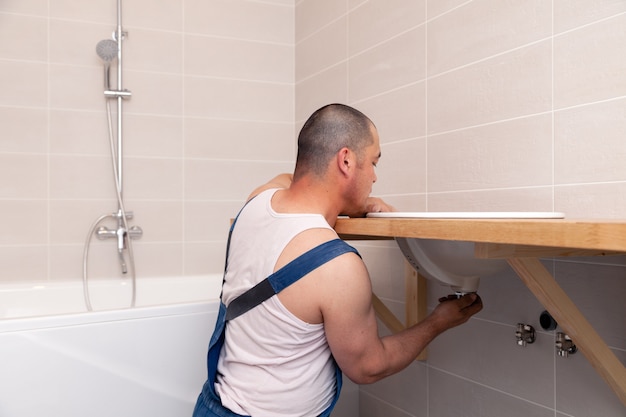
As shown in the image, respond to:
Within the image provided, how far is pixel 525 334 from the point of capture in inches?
68.5

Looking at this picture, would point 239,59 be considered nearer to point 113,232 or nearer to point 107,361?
point 113,232

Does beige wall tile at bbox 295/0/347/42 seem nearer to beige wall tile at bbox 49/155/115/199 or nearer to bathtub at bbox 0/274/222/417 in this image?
beige wall tile at bbox 49/155/115/199

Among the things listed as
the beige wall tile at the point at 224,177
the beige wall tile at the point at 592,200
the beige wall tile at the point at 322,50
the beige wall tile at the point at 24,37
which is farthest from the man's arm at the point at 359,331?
the beige wall tile at the point at 24,37

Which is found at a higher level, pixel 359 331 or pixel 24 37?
pixel 24 37

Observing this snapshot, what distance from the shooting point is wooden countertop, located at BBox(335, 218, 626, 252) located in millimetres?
871

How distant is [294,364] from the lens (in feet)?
4.66

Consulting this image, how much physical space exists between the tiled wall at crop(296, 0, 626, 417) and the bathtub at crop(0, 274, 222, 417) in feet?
2.75

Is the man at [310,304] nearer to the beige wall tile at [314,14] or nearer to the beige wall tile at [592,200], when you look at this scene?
the beige wall tile at [592,200]

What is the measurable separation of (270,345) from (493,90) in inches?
42.8

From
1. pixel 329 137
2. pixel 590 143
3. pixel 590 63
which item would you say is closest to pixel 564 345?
pixel 590 143

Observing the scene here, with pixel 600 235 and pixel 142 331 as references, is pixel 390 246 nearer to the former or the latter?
pixel 142 331

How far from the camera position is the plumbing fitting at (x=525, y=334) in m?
1.73

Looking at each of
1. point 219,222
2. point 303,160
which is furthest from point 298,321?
point 219,222

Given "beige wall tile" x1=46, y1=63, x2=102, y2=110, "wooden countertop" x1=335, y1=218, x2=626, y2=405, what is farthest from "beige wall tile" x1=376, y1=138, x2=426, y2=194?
"beige wall tile" x1=46, y1=63, x2=102, y2=110
